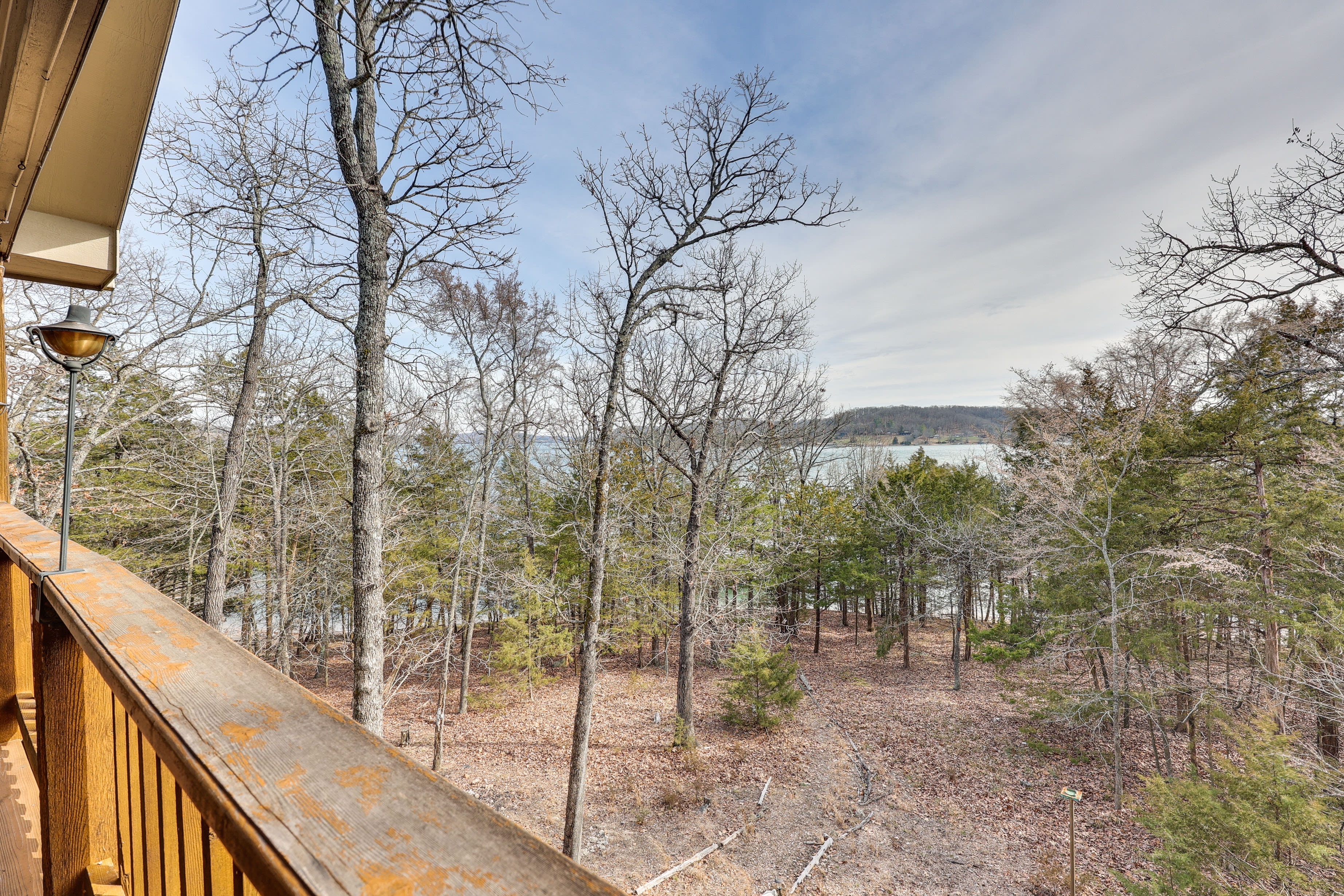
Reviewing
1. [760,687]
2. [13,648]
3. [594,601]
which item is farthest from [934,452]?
[13,648]

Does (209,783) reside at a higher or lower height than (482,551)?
higher

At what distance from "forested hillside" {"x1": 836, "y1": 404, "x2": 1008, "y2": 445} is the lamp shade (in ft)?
72.2

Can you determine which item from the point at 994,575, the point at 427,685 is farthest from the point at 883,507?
the point at 427,685

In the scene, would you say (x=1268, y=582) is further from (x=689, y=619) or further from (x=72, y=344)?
(x=72, y=344)

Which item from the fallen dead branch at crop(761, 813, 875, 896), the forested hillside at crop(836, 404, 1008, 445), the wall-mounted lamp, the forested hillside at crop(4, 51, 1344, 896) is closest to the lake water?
the forested hillside at crop(836, 404, 1008, 445)

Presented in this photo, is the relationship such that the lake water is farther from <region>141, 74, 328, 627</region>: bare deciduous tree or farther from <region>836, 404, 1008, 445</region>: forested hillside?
<region>141, 74, 328, 627</region>: bare deciduous tree

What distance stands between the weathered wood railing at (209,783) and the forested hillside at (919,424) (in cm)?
2240

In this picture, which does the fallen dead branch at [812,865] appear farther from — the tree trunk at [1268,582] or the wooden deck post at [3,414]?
the wooden deck post at [3,414]

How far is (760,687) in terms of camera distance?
12180 mm

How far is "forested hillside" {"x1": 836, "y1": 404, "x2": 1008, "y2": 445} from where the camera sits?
24141mm

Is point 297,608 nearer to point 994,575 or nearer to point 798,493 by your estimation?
point 798,493

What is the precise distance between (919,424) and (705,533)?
31.3m

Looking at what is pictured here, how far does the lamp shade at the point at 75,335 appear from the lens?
1.92 meters

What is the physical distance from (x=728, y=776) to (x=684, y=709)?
1.51 metres
